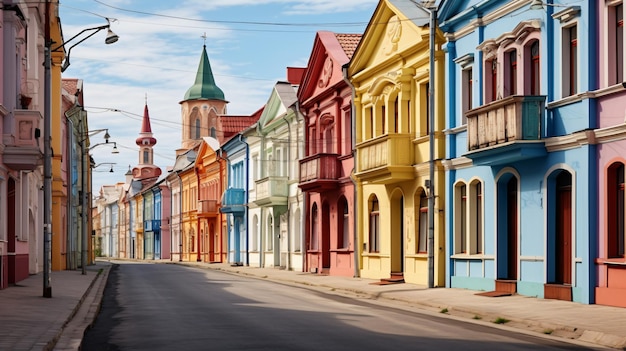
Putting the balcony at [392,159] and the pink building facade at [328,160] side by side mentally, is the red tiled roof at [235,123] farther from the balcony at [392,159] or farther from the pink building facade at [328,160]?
the balcony at [392,159]

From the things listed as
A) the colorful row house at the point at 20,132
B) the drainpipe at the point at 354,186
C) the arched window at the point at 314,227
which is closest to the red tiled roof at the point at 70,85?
the arched window at the point at 314,227

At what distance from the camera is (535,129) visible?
2211cm

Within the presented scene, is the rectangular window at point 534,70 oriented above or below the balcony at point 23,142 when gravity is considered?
above

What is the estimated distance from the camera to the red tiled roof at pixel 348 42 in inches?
1572

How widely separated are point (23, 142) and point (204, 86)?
8734cm

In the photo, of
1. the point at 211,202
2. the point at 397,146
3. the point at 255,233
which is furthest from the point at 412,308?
the point at 211,202

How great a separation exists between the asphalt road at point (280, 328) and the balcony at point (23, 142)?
4.19m

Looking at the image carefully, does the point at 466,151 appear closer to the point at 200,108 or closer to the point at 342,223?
the point at 342,223

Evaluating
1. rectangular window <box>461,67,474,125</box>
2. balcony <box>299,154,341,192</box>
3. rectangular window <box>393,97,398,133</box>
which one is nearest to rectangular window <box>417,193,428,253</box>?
rectangular window <box>393,97,398,133</box>

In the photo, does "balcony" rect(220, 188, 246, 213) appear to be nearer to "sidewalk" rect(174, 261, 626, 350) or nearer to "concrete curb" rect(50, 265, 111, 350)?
"sidewalk" rect(174, 261, 626, 350)

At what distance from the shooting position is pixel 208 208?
213 ft

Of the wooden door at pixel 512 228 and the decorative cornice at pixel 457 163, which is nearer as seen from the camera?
the wooden door at pixel 512 228

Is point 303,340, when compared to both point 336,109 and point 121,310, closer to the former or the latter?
point 121,310

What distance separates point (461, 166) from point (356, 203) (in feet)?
30.3
